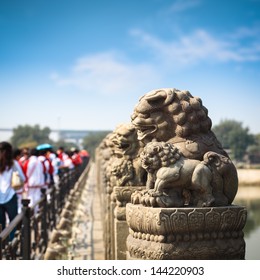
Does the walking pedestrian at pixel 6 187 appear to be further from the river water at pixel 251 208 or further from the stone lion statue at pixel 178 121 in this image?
the stone lion statue at pixel 178 121

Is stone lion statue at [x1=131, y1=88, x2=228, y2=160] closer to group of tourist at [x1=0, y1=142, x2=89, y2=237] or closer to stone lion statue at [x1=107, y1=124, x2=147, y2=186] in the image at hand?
stone lion statue at [x1=107, y1=124, x2=147, y2=186]

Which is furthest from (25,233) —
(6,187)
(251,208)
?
(251,208)

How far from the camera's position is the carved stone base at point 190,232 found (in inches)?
122

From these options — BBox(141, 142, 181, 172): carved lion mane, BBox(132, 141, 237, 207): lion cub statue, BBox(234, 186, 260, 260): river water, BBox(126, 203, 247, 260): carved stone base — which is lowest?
BBox(234, 186, 260, 260): river water

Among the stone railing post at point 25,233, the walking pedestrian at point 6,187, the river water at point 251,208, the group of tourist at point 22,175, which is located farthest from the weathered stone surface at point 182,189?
the walking pedestrian at point 6,187

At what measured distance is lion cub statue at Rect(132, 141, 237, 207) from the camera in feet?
10.4

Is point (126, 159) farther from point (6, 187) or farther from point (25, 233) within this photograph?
point (6, 187)

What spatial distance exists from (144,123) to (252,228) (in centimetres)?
601

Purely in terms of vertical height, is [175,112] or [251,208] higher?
[175,112]

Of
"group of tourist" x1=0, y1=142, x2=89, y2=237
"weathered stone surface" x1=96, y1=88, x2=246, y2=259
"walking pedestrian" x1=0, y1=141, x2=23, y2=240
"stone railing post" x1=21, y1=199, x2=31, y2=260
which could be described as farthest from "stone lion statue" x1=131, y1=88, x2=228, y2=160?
"walking pedestrian" x1=0, y1=141, x2=23, y2=240

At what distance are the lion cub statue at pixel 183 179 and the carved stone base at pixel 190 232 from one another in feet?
0.29

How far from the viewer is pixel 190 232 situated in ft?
10.3

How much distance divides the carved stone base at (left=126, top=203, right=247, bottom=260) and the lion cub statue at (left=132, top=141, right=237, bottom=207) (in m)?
0.09

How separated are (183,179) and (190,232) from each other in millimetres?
321
